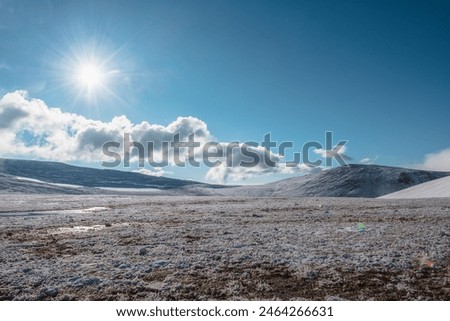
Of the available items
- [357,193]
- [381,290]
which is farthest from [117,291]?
[357,193]

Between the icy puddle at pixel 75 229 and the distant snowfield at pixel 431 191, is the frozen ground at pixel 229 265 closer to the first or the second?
the icy puddle at pixel 75 229

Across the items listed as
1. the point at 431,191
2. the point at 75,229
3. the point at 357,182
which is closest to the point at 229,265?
the point at 75,229

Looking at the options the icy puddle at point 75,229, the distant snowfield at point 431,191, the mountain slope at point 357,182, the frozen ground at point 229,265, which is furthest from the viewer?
the mountain slope at point 357,182

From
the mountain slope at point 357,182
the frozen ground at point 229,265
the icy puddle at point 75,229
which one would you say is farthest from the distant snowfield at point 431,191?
the icy puddle at point 75,229

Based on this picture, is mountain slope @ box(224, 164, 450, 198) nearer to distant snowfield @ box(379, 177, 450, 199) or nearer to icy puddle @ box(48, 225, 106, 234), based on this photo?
distant snowfield @ box(379, 177, 450, 199)

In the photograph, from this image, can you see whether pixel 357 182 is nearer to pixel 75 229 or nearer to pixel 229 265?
pixel 75 229

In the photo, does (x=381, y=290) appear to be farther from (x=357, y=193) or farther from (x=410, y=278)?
(x=357, y=193)

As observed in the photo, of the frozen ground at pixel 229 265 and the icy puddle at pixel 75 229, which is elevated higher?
the frozen ground at pixel 229 265

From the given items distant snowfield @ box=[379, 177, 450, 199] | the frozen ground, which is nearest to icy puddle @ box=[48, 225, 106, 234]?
the frozen ground
